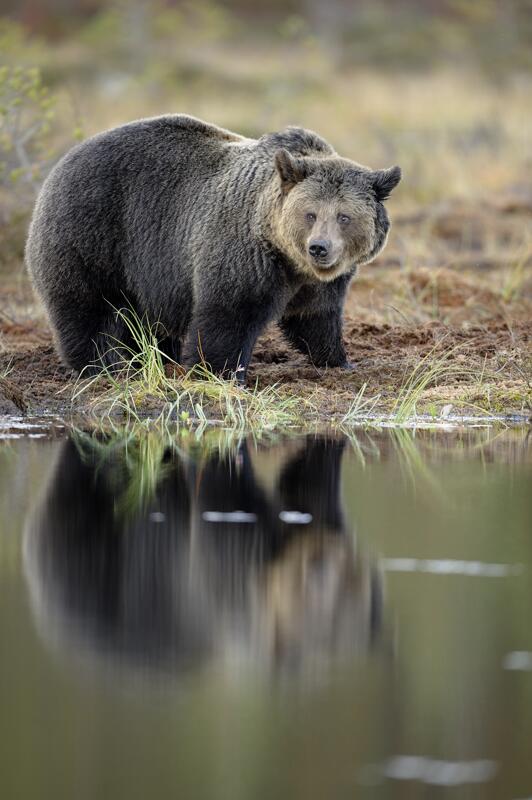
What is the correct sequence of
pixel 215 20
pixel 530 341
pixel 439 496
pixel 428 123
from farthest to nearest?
pixel 215 20 → pixel 428 123 → pixel 530 341 → pixel 439 496

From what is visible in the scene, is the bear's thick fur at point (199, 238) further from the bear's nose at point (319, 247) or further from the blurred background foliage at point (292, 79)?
the blurred background foliage at point (292, 79)

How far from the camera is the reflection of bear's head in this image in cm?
909

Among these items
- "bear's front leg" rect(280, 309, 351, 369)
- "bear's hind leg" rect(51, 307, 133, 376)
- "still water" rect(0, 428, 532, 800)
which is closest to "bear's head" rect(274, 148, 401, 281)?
"bear's front leg" rect(280, 309, 351, 369)

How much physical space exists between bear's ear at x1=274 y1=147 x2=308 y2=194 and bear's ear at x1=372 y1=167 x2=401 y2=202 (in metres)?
0.46

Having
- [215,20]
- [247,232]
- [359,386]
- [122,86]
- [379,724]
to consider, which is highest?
[215,20]

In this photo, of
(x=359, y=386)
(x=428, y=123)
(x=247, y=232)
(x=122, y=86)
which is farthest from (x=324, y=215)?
(x=122, y=86)

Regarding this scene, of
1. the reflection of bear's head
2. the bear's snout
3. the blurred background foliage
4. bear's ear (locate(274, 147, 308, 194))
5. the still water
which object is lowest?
the still water

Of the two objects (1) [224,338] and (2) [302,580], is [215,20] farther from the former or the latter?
(2) [302,580]

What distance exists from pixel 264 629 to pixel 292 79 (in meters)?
31.0

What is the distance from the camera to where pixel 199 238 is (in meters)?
9.80

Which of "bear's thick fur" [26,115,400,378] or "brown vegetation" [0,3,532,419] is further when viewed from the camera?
"brown vegetation" [0,3,532,419]

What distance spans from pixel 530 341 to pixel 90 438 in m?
4.06

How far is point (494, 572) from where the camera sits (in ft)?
18.3

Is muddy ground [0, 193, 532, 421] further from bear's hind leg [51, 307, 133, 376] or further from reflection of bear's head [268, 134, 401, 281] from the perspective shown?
reflection of bear's head [268, 134, 401, 281]
